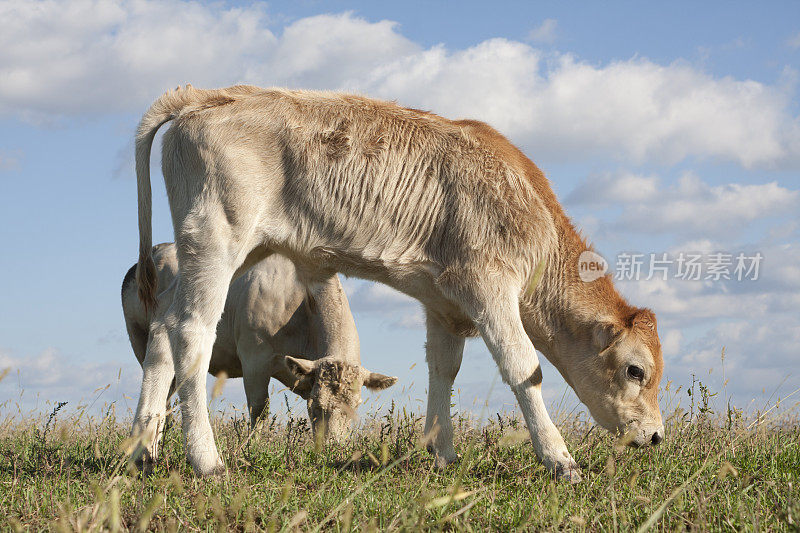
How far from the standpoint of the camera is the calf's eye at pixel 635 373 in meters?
6.74

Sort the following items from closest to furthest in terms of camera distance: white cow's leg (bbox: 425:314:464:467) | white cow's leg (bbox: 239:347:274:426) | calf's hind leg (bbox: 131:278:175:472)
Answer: calf's hind leg (bbox: 131:278:175:472), white cow's leg (bbox: 425:314:464:467), white cow's leg (bbox: 239:347:274:426)

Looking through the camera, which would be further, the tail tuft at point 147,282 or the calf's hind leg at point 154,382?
the tail tuft at point 147,282

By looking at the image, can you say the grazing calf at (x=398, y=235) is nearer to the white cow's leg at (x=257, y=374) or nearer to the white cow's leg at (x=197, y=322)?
the white cow's leg at (x=197, y=322)

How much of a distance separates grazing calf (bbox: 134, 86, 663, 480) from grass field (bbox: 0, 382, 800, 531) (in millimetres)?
413

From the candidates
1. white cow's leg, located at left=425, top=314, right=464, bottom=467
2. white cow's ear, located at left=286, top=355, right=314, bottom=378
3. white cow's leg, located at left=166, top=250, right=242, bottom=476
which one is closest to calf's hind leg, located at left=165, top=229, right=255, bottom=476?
white cow's leg, located at left=166, top=250, right=242, bottom=476

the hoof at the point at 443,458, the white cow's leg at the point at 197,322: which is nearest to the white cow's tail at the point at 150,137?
the white cow's leg at the point at 197,322

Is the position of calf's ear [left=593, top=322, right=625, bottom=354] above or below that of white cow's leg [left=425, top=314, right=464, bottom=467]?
above

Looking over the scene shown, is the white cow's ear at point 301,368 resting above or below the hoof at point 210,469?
above

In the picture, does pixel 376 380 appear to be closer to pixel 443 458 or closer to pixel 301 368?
pixel 301 368

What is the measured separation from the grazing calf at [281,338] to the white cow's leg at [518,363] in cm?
356

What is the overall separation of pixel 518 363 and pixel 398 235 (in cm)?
147

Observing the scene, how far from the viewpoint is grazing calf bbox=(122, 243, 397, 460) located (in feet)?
31.7

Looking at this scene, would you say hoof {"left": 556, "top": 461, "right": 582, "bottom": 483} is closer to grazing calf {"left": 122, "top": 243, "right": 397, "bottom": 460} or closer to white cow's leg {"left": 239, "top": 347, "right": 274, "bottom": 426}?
grazing calf {"left": 122, "top": 243, "right": 397, "bottom": 460}

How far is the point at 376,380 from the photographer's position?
10.0 meters
